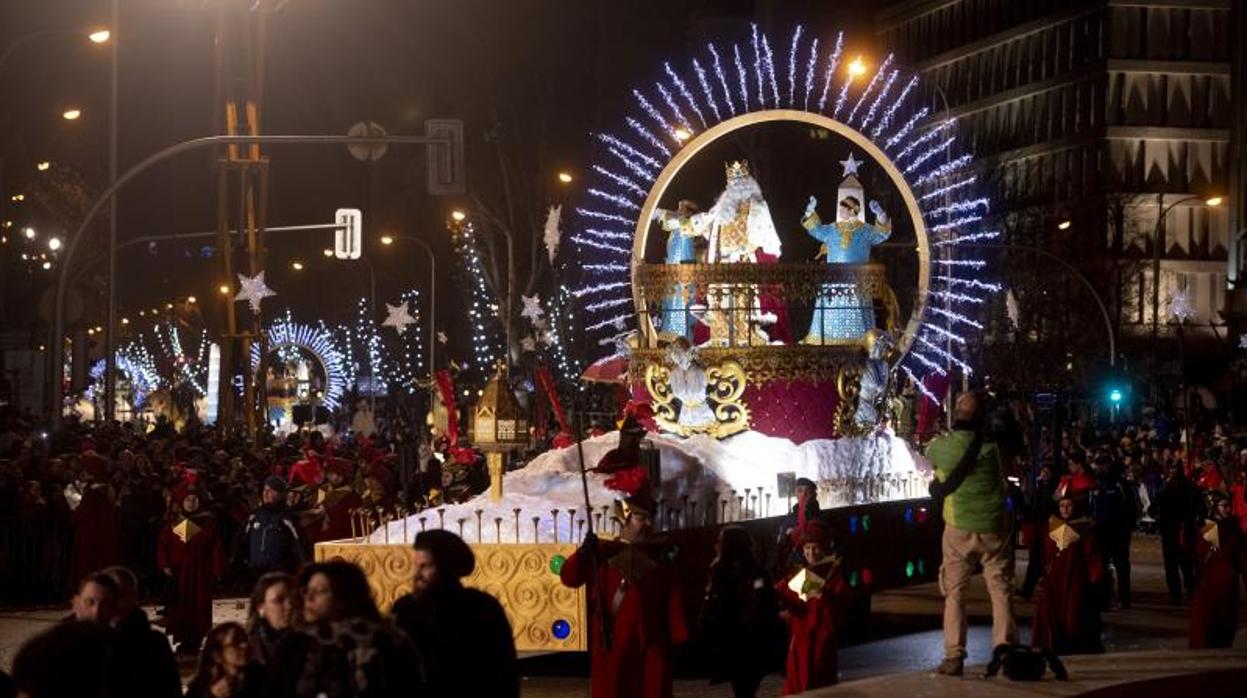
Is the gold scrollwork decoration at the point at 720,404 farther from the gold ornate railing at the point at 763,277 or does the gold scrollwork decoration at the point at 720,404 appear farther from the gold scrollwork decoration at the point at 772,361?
the gold ornate railing at the point at 763,277

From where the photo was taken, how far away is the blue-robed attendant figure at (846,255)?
86.2 feet

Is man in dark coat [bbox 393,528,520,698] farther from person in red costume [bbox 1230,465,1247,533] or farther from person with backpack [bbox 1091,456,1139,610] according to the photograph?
person with backpack [bbox 1091,456,1139,610]

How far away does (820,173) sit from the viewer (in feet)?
200

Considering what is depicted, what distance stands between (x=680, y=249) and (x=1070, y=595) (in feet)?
30.5

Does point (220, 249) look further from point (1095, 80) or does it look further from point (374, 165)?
point (1095, 80)

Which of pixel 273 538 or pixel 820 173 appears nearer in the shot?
pixel 273 538

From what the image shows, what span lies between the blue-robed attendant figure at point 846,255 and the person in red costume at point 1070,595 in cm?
744

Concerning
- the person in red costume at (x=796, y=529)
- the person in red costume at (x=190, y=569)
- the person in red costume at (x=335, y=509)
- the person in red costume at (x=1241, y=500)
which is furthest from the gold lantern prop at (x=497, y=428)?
the person in red costume at (x=1241, y=500)

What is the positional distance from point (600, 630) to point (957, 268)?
42.9 metres

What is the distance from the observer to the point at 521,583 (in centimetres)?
1712

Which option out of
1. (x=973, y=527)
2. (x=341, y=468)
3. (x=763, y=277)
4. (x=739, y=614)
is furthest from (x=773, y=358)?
(x=973, y=527)

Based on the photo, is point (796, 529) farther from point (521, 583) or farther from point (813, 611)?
point (521, 583)

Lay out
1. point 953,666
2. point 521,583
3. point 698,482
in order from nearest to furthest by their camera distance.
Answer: point 953,666 → point 521,583 → point 698,482

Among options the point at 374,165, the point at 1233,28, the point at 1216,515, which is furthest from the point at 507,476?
the point at 1233,28
